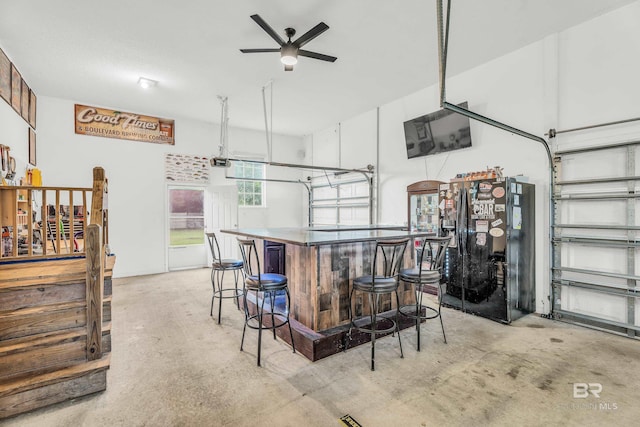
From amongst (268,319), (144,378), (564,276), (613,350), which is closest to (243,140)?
(268,319)

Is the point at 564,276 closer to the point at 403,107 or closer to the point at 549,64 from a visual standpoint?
the point at 549,64

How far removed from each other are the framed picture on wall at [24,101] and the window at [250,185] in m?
3.95

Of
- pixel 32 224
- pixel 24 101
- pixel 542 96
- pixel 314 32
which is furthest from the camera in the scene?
pixel 24 101

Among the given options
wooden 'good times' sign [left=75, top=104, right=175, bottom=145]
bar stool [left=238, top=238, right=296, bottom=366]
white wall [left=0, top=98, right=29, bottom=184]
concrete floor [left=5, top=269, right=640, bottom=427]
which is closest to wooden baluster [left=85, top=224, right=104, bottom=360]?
concrete floor [left=5, top=269, right=640, bottom=427]

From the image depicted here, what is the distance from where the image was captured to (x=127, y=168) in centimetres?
643

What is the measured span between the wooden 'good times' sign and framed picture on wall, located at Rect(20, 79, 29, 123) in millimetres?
944

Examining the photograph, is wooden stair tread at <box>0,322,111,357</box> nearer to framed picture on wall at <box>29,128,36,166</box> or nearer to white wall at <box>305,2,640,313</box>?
framed picture on wall at <box>29,128,36,166</box>

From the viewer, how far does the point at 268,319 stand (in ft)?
11.2

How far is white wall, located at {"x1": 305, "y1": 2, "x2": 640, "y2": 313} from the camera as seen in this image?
3.38 meters

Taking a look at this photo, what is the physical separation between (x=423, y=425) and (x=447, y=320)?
6.91 feet

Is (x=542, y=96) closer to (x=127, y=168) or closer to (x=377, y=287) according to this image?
(x=377, y=287)

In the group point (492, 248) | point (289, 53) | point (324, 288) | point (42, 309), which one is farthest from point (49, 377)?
point (492, 248)

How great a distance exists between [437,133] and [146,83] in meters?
4.94

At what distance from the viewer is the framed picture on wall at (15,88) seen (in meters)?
4.29
